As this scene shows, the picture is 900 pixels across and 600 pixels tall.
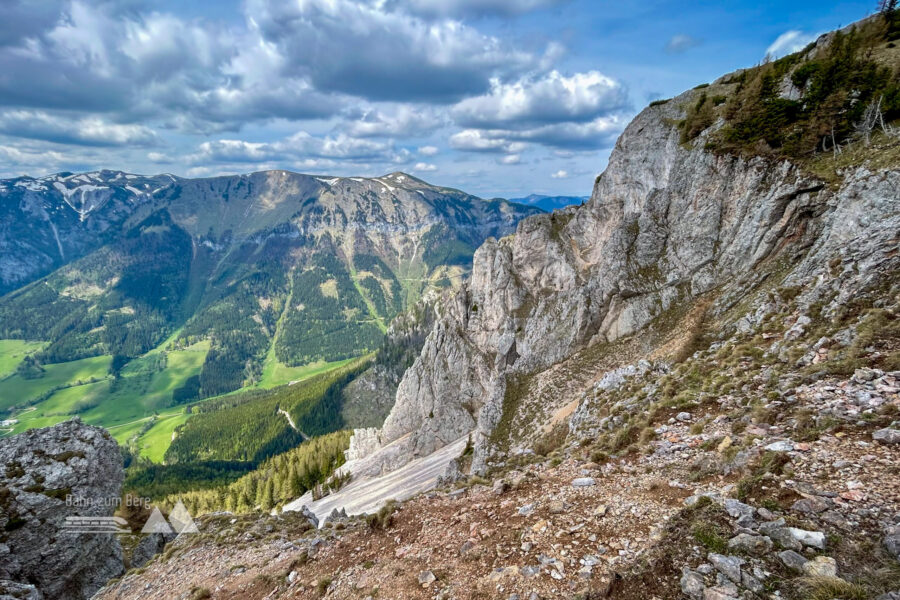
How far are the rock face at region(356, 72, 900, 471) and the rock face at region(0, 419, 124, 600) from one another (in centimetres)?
3498

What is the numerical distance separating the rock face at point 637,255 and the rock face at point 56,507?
115 ft

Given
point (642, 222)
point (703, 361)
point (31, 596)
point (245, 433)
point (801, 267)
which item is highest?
point (642, 222)

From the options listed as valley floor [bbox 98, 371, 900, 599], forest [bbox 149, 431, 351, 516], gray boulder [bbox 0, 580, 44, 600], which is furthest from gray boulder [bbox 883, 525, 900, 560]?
forest [bbox 149, 431, 351, 516]

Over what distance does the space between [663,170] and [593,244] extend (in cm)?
1698

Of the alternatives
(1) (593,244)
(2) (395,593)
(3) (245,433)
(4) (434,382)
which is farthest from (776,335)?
(3) (245,433)

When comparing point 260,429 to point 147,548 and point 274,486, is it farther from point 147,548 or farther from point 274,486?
point 147,548

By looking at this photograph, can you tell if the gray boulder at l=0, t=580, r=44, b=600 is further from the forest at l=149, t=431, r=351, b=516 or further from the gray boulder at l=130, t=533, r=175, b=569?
the forest at l=149, t=431, r=351, b=516

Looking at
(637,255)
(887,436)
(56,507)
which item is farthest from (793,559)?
(637,255)

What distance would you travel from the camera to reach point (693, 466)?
12852 mm

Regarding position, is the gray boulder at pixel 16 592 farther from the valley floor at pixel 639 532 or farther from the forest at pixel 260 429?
the forest at pixel 260 429

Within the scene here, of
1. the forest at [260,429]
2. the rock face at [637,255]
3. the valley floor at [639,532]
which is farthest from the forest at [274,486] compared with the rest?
the valley floor at [639,532]

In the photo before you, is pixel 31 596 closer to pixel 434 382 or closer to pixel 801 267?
pixel 801 267

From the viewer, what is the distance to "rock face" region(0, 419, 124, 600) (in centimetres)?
2723

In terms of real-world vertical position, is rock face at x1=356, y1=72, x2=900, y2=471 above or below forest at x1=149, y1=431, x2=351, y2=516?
above
